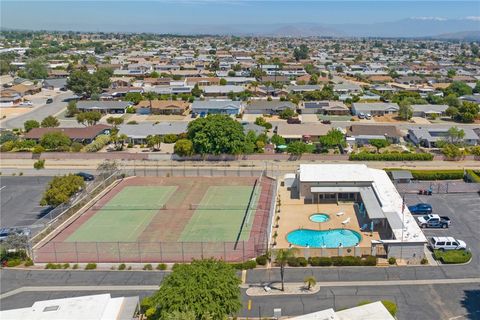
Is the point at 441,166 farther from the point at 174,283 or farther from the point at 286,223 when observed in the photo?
the point at 174,283

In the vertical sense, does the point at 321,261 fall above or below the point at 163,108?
below

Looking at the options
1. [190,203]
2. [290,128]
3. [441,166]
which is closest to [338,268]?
[190,203]

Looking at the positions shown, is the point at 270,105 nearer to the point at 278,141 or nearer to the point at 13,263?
the point at 278,141

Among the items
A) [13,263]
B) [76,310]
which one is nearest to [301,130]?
[13,263]

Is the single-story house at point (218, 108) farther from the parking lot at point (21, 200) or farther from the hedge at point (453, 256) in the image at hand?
the hedge at point (453, 256)

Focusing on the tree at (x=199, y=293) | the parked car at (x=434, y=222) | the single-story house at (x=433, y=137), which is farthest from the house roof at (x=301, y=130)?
the tree at (x=199, y=293)

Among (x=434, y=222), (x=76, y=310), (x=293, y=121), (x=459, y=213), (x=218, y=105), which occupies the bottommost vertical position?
(x=459, y=213)

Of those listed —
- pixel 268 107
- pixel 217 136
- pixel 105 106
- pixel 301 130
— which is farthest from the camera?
pixel 105 106
